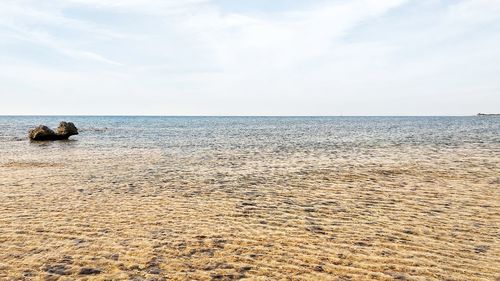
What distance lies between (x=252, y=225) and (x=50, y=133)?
42.9m

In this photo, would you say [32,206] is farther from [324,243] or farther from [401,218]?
[401,218]

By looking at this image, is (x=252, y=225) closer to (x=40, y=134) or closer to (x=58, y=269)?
(x=58, y=269)

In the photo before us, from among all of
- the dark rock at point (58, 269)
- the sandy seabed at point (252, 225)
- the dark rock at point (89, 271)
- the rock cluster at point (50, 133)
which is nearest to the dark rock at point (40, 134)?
the rock cluster at point (50, 133)

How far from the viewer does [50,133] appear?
45344 mm

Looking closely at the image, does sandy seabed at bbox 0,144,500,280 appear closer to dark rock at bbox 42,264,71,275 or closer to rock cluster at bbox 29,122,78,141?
dark rock at bbox 42,264,71,275

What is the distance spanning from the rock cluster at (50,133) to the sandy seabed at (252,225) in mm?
27859

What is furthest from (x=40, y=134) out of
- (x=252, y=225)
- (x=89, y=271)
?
(x=89, y=271)

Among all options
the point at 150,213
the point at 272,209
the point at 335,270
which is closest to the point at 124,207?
the point at 150,213

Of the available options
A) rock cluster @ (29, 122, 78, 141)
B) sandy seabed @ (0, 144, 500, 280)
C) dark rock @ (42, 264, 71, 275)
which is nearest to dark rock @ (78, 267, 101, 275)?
sandy seabed @ (0, 144, 500, 280)

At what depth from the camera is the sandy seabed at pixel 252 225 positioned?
750 cm

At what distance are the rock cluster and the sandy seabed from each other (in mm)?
27859

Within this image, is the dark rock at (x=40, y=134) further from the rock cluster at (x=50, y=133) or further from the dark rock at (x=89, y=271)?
the dark rock at (x=89, y=271)

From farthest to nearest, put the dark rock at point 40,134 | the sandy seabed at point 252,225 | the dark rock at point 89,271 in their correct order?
the dark rock at point 40,134
the sandy seabed at point 252,225
the dark rock at point 89,271

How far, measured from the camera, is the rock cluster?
44444mm
